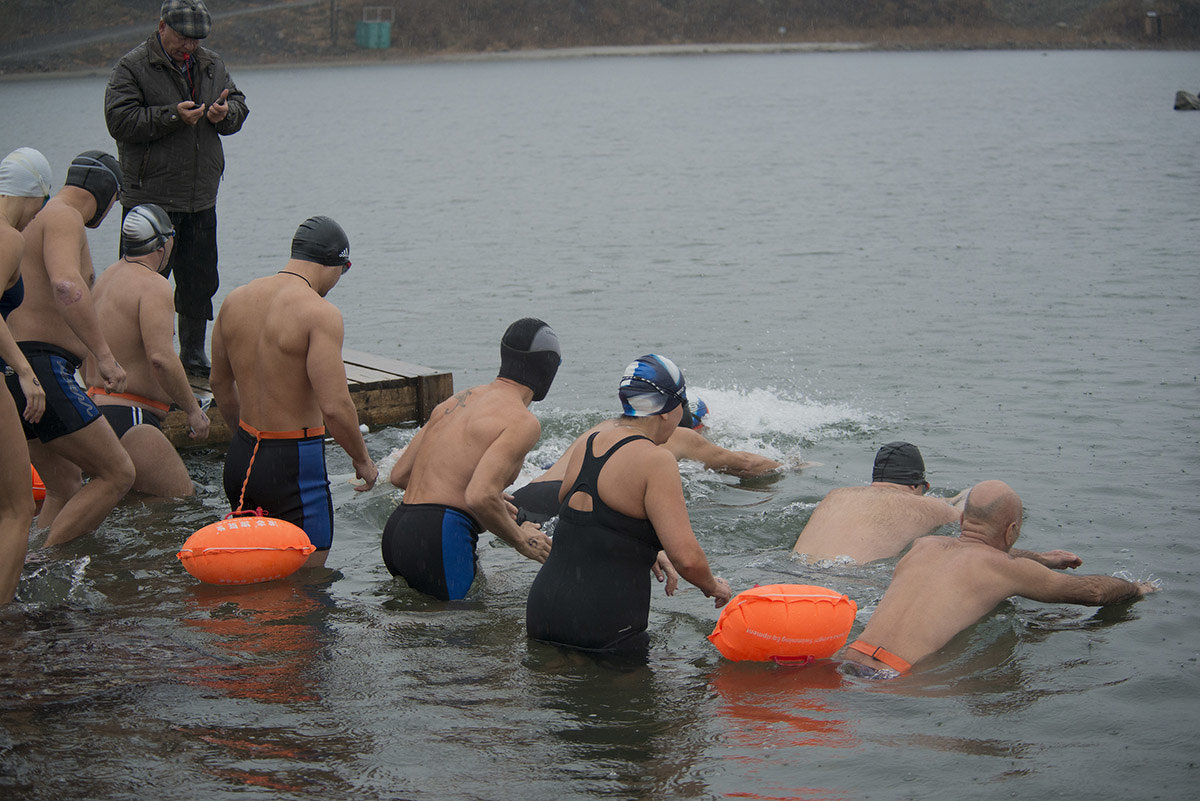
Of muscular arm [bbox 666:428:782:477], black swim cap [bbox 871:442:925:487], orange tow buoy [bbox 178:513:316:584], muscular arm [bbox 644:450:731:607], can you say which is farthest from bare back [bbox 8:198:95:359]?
black swim cap [bbox 871:442:925:487]

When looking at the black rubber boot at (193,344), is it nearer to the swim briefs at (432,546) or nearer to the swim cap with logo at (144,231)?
the swim cap with logo at (144,231)

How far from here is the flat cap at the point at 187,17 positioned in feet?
27.7

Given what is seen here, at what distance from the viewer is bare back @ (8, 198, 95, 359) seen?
647cm

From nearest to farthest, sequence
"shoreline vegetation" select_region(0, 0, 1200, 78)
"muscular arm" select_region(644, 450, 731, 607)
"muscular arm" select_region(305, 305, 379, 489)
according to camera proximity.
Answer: "muscular arm" select_region(644, 450, 731, 607)
"muscular arm" select_region(305, 305, 379, 489)
"shoreline vegetation" select_region(0, 0, 1200, 78)

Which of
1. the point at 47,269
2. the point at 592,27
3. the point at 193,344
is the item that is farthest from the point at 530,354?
the point at 592,27

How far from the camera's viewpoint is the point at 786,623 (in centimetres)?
540

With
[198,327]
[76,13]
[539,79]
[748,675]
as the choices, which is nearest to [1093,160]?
[198,327]

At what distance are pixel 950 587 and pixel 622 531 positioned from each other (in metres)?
1.71

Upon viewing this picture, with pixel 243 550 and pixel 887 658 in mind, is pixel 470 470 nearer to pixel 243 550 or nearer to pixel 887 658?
pixel 243 550

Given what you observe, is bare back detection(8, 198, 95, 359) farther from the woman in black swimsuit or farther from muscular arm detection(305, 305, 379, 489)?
the woman in black swimsuit

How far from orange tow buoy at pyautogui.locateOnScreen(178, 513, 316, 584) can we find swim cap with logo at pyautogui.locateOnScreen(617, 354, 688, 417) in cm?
212

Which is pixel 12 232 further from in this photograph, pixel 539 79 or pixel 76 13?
pixel 76 13

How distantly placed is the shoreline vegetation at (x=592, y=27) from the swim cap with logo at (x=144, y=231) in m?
62.5

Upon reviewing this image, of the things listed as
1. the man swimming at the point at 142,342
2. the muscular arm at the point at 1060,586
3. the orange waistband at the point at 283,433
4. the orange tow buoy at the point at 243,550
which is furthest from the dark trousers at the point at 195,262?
the muscular arm at the point at 1060,586
